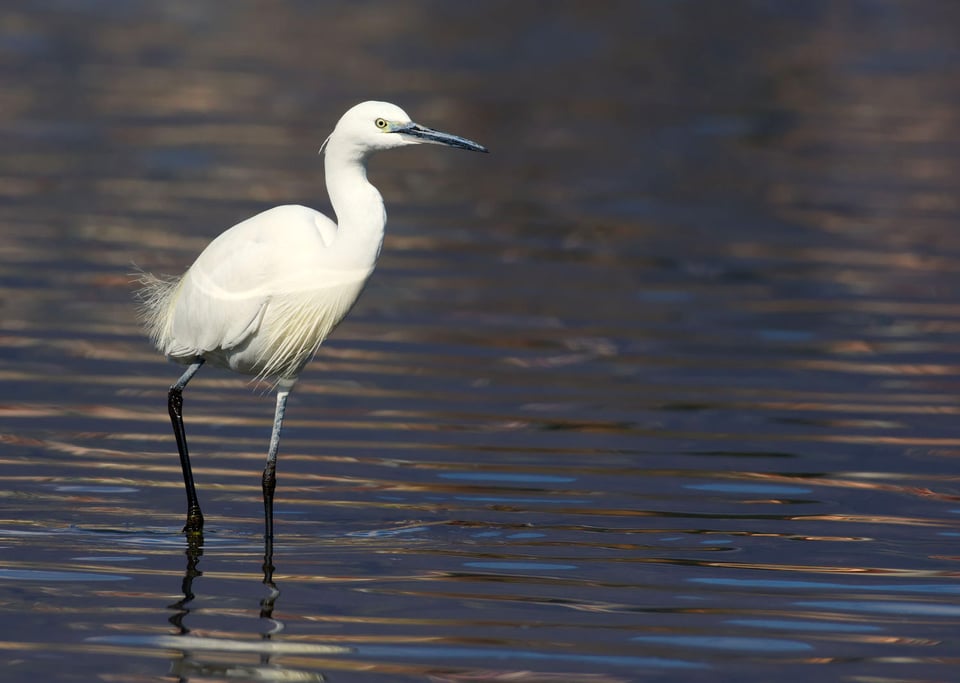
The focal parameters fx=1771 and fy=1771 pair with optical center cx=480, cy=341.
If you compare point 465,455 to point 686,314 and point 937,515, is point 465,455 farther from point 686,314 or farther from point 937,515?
point 686,314

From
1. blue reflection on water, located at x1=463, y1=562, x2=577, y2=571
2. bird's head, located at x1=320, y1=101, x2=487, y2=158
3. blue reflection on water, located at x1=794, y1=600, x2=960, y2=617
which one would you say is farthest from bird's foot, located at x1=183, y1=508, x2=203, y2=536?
blue reflection on water, located at x1=794, y1=600, x2=960, y2=617

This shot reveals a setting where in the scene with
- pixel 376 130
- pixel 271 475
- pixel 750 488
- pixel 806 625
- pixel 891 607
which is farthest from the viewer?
pixel 750 488

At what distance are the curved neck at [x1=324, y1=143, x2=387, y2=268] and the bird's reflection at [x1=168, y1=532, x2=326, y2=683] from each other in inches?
55.3

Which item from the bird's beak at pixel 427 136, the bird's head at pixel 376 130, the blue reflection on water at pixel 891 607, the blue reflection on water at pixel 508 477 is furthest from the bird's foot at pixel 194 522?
the blue reflection on water at pixel 891 607

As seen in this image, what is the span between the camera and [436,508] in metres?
7.76

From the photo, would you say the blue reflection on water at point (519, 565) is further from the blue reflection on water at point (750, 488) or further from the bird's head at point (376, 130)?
the bird's head at point (376, 130)

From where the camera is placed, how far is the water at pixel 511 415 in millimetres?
6266

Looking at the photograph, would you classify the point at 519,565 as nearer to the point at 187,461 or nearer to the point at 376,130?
the point at 187,461

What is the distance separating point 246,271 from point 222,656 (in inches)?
75.9

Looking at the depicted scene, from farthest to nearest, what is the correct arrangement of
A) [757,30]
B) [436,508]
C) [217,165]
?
1. [757,30]
2. [217,165]
3. [436,508]

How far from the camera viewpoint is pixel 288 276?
7.22m

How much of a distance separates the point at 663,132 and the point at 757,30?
1236cm

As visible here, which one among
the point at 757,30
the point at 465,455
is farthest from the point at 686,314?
the point at 757,30

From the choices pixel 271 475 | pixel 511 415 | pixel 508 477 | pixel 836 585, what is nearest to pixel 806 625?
pixel 836 585
